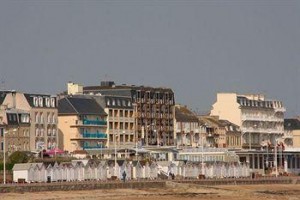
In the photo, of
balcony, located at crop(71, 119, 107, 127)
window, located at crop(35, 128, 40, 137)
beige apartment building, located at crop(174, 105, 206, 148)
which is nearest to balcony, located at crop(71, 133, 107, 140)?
balcony, located at crop(71, 119, 107, 127)

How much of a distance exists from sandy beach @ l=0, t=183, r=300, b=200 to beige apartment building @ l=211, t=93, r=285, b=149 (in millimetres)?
65126

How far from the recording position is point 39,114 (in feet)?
513

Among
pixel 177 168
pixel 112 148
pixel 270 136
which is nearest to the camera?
pixel 177 168

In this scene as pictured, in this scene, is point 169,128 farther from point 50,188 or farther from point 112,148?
point 50,188

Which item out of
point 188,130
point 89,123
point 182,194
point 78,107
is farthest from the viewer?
point 188,130

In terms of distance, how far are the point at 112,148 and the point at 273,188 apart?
3982cm

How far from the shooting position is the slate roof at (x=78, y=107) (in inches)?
6373

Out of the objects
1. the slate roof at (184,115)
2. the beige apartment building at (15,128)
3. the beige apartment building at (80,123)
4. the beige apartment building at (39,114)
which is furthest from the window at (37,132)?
the slate roof at (184,115)

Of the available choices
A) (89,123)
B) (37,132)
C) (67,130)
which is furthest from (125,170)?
(67,130)

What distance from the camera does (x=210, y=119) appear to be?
189 meters

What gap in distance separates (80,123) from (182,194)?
179ft

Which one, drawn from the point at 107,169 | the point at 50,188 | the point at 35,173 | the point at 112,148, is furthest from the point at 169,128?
the point at 50,188

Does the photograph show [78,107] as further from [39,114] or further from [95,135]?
[39,114]

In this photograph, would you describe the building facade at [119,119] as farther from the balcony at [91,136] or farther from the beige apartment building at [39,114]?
the beige apartment building at [39,114]
